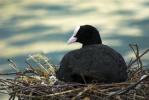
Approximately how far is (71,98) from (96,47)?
981mm

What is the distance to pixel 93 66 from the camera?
26.3 ft

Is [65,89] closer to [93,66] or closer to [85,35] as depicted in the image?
[93,66]

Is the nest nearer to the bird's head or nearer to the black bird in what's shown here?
the black bird

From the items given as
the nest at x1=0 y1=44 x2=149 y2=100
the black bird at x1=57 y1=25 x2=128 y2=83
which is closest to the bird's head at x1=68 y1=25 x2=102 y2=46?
the nest at x1=0 y1=44 x2=149 y2=100

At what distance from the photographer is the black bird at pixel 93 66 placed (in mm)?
7938

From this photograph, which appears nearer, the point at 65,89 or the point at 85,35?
the point at 65,89

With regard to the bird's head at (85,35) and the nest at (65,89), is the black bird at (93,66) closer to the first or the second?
the nest at (65,89)

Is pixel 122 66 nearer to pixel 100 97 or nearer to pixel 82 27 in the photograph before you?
pixel 100 97

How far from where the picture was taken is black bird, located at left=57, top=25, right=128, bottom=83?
7938 mm

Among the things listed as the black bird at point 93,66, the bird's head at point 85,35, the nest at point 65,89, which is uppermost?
the bird's head at point 85,35

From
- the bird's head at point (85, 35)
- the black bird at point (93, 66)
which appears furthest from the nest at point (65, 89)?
the bird's head at point (85, 35)

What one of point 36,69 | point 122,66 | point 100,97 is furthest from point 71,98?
point 36,69

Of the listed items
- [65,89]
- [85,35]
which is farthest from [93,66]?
[85,35]

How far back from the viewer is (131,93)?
25.6 feet
